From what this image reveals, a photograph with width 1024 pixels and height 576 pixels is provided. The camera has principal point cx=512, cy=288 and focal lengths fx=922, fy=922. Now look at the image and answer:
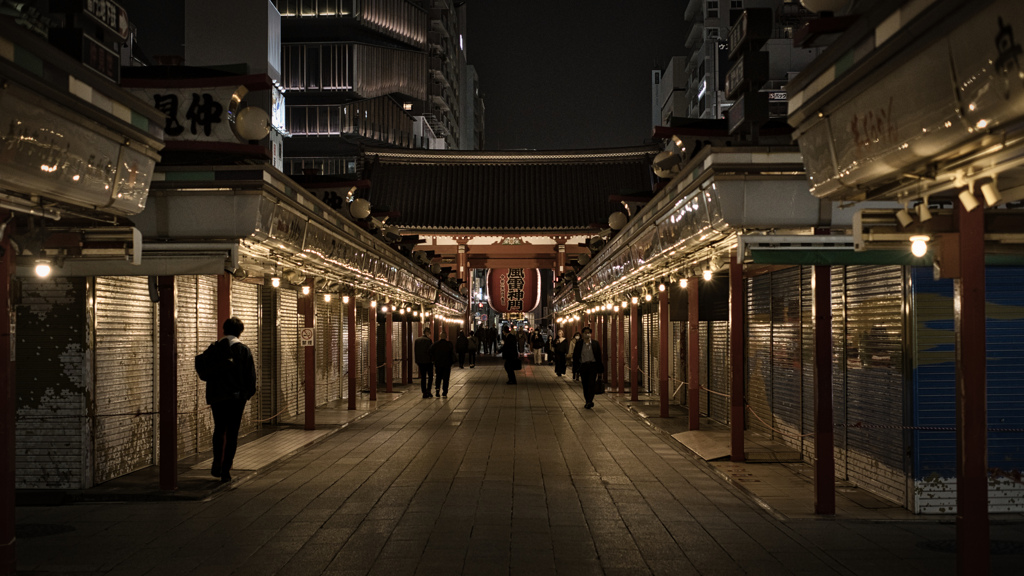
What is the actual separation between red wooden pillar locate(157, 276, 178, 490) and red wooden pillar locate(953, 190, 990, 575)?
7844mm

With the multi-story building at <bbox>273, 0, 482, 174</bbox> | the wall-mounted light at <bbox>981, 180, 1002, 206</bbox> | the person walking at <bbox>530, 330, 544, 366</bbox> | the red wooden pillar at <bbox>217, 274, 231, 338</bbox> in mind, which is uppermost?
the multi-story building at <bbox>273, 0, 482, 174</bbox>

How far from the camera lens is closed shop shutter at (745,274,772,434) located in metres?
14.2

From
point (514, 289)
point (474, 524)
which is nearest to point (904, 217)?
point (474, 524)

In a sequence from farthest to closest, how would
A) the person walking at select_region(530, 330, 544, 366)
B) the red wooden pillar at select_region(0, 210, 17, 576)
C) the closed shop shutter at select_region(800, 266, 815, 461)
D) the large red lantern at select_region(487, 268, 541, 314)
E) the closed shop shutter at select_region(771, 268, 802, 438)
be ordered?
1. the person walking at select_region(530, 330, 544, 366)
2. the large red lantern at select_region(487, 268, 541, 314)
3. the closed shop shutter at select_region(771, 268, 802, 438)
4. the closed shop shutter at select_region(800, 266, 815, 461)
5. the red wooden pillar at select_region(0, 210, 17, 576)

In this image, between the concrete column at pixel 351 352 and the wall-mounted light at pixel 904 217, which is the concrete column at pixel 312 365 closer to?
the concrete column at pixel 351 352

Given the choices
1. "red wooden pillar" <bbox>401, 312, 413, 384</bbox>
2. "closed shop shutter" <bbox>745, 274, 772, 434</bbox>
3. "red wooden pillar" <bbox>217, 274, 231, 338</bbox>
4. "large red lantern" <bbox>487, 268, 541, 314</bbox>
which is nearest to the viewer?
"red wooden pillar" <bbox>217, 274, 231, 338</bbox>

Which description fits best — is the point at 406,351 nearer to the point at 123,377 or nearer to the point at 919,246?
the point at 123,377

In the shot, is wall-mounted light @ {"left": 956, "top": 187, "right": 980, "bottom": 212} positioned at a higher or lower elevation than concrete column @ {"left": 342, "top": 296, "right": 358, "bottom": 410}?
higher

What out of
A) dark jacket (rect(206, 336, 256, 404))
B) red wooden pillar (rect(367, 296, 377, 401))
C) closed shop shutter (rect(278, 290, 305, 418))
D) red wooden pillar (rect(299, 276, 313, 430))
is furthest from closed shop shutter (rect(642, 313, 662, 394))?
dark jacket (rect(206, 336, 256, 404))

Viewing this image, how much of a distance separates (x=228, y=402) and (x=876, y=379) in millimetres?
7267

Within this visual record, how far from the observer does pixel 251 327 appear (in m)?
15.9

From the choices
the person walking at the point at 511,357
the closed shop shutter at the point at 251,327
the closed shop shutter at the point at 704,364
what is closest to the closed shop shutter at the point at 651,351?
the person walking at the point at 511,357

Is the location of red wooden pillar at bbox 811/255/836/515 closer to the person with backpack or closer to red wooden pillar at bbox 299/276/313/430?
the person with backpack

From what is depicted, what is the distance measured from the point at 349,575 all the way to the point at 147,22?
34.6 m
